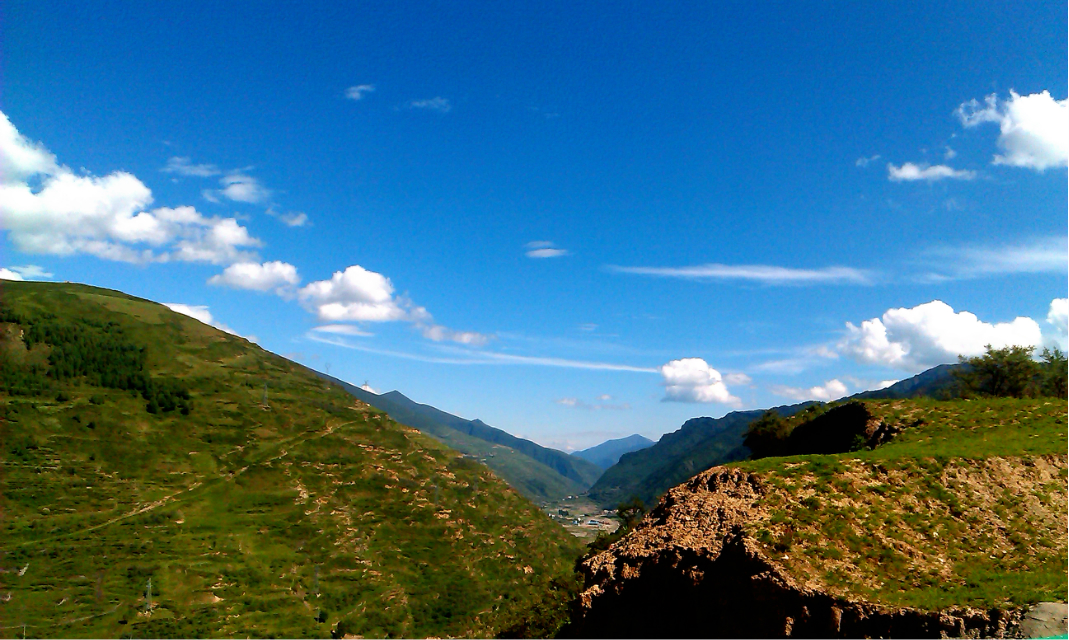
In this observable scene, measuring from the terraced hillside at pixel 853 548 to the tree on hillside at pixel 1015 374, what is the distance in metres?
35.4

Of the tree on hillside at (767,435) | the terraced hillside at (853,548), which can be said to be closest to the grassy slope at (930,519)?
the terraced hillside at (853,548)

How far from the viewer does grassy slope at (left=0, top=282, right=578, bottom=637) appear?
10531cm

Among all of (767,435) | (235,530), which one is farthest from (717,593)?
(235,530)

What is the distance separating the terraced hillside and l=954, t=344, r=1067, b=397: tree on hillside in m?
35.4

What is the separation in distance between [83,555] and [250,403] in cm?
8838

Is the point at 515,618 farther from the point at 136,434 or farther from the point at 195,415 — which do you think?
the point at 195,415

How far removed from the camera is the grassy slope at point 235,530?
105312 mm

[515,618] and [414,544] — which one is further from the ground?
[515,618]

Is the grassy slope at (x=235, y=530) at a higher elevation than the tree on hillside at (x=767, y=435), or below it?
below

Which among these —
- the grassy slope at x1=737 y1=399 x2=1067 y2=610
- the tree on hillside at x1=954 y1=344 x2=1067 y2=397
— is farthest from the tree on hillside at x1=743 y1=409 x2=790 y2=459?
the grassy slope at x1=737 y1=399 x2=1067 y2=610

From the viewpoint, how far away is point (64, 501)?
4931 inches

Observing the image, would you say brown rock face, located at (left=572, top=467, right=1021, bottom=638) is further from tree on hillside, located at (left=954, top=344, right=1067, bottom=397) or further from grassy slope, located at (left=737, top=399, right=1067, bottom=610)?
tree on hillside, located at (left=954, top=344, right=1067, bottom=397)

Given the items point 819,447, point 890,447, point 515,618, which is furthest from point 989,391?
point 515,618

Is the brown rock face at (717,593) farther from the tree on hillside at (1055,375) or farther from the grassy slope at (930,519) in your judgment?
the tree on hillside at (1055,375)
